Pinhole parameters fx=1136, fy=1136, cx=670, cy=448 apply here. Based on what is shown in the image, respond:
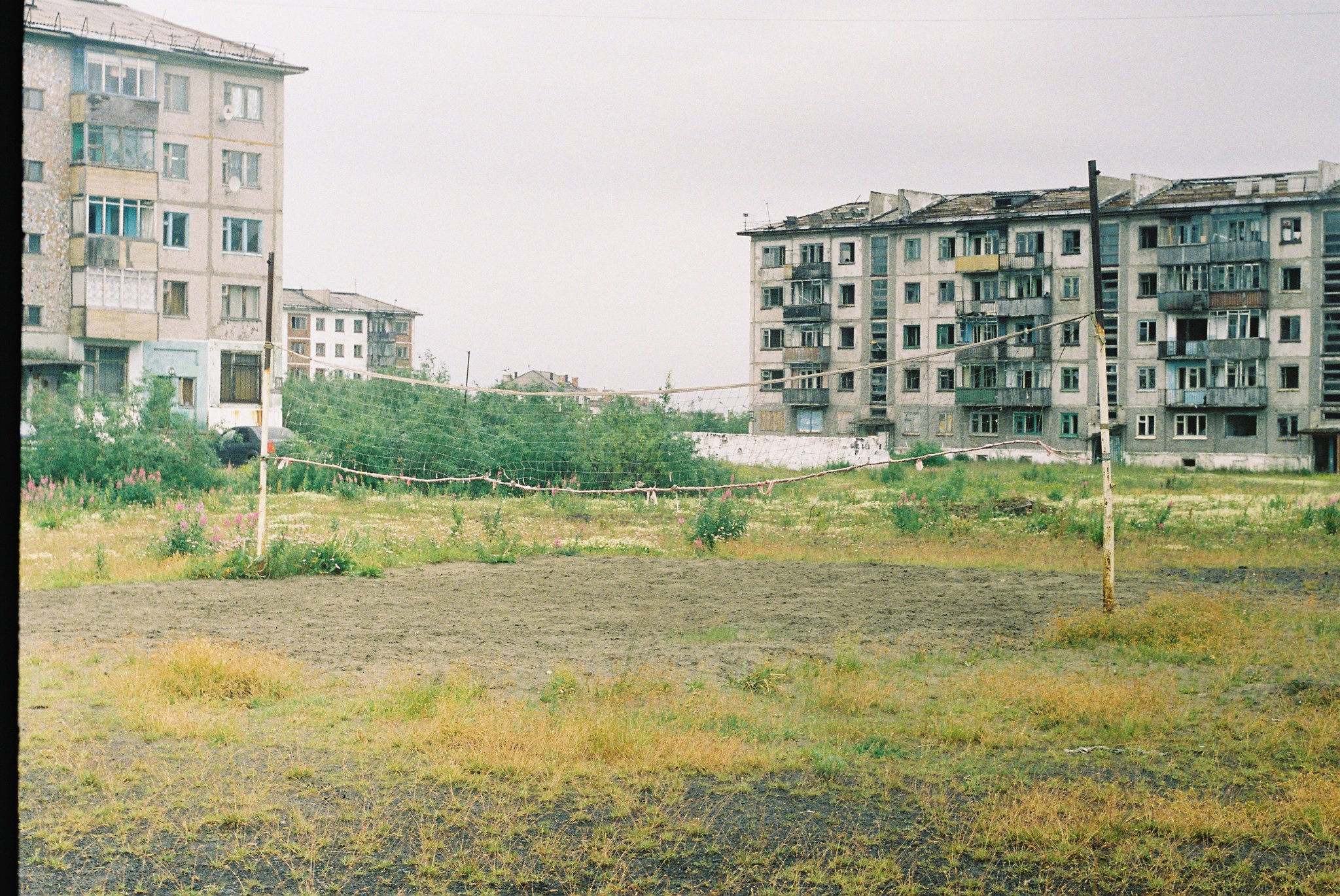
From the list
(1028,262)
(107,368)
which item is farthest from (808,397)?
(107,368)

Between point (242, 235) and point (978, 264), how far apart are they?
32.4 metres

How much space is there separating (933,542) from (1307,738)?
38.4 ft

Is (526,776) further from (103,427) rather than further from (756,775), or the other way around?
(103,427)

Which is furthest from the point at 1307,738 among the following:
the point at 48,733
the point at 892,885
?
the point at 48,733

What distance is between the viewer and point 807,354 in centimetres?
5850

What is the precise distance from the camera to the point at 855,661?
9094 millimetres

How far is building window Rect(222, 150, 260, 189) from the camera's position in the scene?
132 ft

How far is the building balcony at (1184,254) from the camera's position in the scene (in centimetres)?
4888

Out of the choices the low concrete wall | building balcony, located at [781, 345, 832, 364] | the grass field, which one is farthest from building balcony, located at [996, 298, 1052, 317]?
the grass field

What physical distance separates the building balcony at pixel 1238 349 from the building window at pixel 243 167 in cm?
3937

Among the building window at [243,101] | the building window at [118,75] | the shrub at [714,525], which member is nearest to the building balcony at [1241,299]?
the shrub at [714,525]

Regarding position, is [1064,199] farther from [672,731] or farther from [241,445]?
[672,731]

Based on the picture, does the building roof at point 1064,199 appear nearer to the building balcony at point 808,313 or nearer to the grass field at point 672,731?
the building balcony at point 808,313

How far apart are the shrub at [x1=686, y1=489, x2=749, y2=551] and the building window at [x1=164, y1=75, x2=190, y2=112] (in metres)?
30.0
